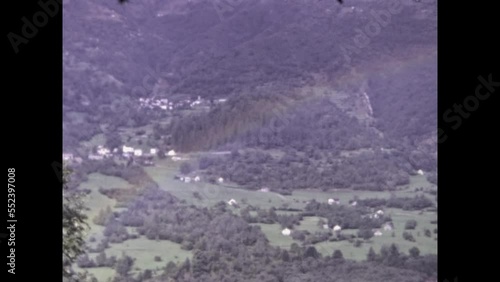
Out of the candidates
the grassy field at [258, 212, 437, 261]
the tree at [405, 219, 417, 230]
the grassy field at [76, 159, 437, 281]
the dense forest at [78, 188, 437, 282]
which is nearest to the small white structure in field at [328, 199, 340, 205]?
the grassy field at [76, 159, 437, 281]

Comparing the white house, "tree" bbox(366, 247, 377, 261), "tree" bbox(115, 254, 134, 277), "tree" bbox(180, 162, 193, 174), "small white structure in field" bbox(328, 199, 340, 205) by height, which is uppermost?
"tree" bbox(180, 162, 193, 174)

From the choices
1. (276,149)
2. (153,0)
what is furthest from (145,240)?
(153,0)

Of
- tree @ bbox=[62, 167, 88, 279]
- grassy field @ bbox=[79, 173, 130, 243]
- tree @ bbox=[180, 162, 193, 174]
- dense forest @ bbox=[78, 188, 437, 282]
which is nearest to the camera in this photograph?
tree @ bbox=[62, 167, 88, 279]

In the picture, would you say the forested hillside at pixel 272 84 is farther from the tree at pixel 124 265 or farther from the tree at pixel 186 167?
the tree at pixel 124 265

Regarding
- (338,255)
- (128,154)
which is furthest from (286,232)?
(128,154)

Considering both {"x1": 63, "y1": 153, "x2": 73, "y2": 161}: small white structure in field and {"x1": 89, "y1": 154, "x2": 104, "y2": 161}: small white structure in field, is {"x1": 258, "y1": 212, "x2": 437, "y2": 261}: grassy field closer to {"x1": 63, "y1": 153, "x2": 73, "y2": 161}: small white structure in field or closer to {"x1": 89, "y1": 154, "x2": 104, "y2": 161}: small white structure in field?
{"x1": 89, "y1": 154, "x2": 104, "y2": 161}: small white structure in field

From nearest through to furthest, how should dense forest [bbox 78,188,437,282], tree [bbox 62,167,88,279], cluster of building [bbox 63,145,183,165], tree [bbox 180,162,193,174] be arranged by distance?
tree [bbox 62,167,88,279] → dense forest [bbox 78,188,437,282] → cluster of building [bbox 63,145,183,165] → tree [bbox 180,162,193,174]

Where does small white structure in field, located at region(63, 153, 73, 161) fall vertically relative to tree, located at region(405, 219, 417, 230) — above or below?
above

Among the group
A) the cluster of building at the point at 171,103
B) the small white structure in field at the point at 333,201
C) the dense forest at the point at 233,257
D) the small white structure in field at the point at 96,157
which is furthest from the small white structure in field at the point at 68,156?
the small white structure in field at the point at 333,201
